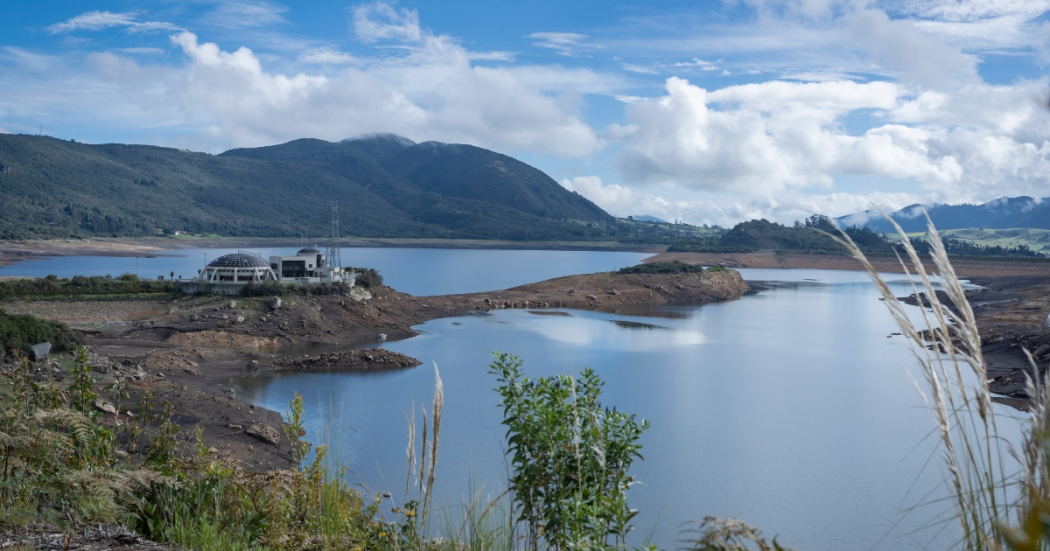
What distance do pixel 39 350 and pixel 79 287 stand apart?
14486 mm

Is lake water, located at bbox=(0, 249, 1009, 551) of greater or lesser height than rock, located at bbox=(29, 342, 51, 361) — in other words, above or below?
below

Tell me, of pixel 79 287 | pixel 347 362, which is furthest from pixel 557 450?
pixel 79 287

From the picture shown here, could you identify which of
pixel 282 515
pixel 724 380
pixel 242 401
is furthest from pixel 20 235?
pixel 282 515

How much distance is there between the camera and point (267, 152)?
19712cm

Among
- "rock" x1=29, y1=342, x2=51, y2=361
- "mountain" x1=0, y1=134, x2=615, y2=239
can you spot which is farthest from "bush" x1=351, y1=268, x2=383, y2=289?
"mountain" x1=0, y1=134, x2=615, y2=239

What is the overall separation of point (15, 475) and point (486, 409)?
43.2 ft

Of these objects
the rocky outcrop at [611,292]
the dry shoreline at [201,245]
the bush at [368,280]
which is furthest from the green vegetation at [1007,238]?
the bush at [368,280]

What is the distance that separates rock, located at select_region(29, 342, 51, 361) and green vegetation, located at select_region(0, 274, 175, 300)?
12.9 meters

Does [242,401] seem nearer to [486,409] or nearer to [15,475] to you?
[486,409]

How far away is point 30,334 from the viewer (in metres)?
17.4

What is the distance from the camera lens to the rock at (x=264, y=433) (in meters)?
13.3

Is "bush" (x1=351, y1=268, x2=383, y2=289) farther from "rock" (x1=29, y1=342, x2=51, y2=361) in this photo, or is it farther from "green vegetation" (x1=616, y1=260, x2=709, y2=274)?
"green vegetation" (x1=616, y1=260, x2=709, y2=274)

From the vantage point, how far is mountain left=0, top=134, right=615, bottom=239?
90.7 m

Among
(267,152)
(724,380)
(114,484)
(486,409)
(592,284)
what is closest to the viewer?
(114,484)
